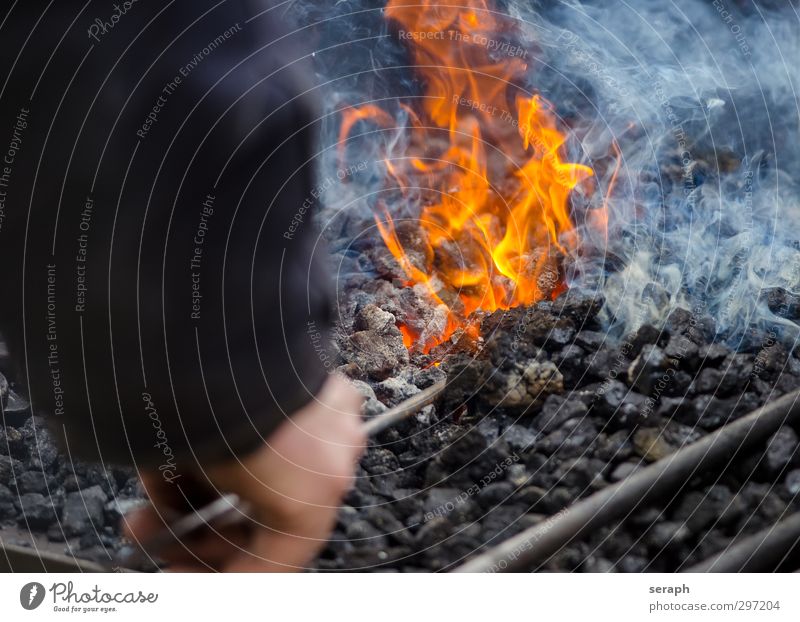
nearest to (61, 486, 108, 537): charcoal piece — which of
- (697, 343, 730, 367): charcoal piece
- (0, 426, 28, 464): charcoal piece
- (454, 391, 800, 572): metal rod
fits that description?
(0, 426, 28, 464): charcoal piece

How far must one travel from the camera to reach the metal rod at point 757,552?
113 centimetres

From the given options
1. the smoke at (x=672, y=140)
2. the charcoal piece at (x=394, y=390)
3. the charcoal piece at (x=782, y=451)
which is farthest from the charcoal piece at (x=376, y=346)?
the charcoal piece at (x=782, y=451)

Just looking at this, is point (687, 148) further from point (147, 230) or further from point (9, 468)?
point (9, 468)

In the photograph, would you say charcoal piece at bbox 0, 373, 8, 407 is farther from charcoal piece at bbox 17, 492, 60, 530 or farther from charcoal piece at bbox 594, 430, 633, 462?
charcoal piece at bbox 594, 430, 633, 462

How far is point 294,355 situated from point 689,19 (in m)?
0.96

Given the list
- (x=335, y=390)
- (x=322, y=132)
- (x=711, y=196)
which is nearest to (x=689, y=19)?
(x=711, y=196)

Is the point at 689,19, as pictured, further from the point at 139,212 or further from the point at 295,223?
the point at 139,212

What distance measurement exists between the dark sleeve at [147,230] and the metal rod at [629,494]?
1.40 ft

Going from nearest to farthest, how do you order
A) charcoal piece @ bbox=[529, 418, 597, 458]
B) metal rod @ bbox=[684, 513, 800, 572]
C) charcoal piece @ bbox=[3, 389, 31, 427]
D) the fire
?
metal rod @ bbox=[684, 513, 800, 572]
charcoal piece @ bbox=[529, 418, 597, 458]
charcoal piece @ bbox=[3, 389, 31, 427]
the fire

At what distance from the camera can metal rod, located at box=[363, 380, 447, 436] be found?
4.41 feet

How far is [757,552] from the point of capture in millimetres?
1136

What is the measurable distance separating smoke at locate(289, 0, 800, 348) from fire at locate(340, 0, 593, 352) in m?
0.04

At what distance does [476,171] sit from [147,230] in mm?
685

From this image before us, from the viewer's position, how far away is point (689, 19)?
1.44m
